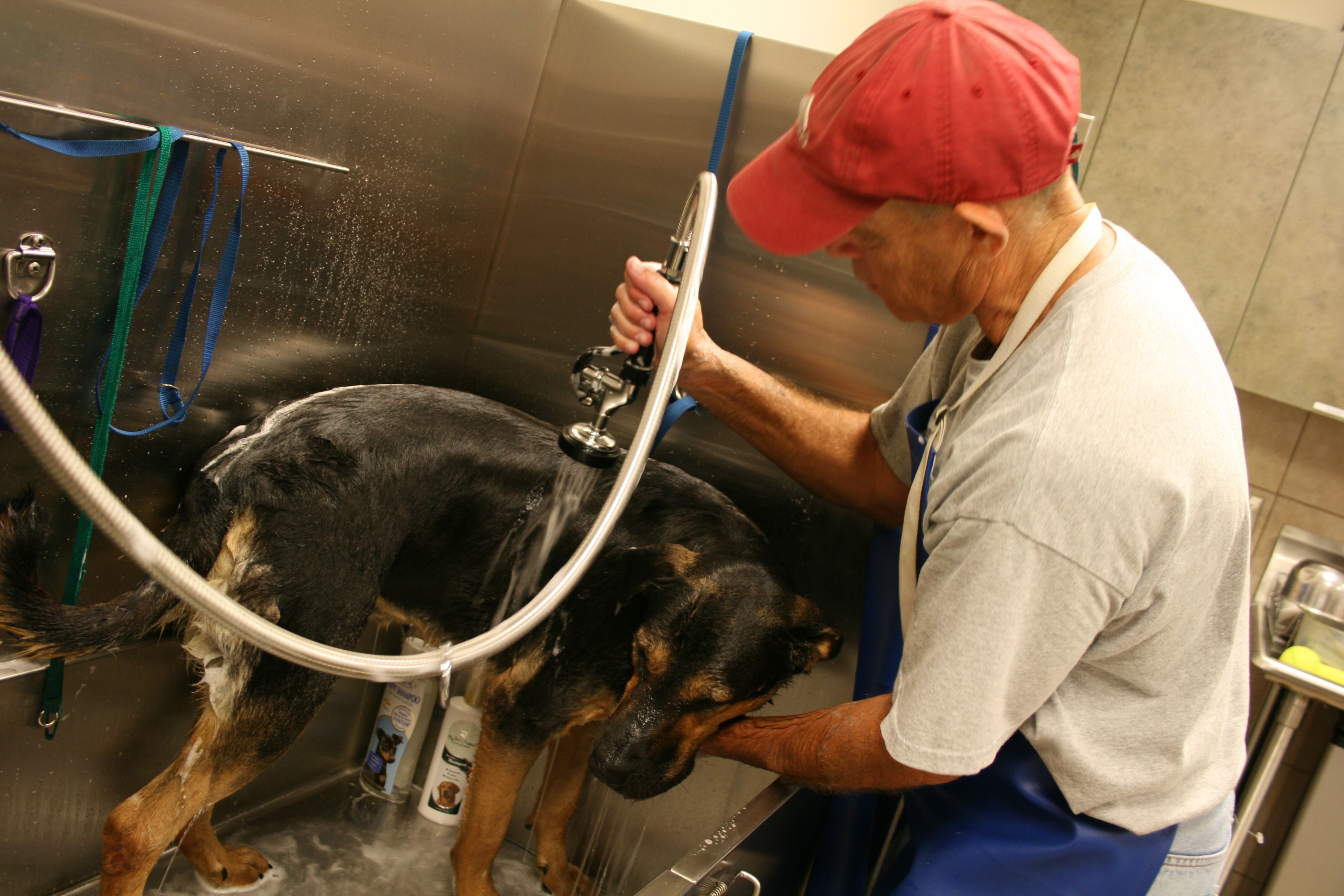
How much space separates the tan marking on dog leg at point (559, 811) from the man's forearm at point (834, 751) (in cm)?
56

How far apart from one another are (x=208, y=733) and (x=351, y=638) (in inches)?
10.3

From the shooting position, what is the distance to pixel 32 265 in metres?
1.26

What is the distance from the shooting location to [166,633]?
64.5 inches

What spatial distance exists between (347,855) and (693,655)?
0.95 metres

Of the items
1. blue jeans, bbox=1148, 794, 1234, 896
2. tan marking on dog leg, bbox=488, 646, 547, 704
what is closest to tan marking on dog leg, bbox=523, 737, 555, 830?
tan marking on dog leg, bbox=488, 646, 547, 704

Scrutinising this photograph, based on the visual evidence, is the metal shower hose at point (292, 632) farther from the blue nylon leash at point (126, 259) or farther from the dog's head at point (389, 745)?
the dog's head at point (389, 745)

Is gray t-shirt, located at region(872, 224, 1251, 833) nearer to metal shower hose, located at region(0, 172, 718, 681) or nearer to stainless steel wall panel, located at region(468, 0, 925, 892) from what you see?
metal shower hose, located at region(0, 172, 718, 681)

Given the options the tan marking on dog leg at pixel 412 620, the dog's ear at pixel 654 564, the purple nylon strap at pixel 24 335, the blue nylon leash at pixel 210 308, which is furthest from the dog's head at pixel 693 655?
the purple nylon strap at pixel 24 335

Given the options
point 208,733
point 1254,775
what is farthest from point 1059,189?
point 1254,775

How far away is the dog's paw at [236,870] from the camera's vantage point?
1726mm

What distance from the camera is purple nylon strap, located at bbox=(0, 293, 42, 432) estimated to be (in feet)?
4.08

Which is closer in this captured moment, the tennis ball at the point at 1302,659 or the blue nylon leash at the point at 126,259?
the blue nylon leash at the point at 126,259

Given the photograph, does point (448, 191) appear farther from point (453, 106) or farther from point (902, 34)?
point (902, 34)

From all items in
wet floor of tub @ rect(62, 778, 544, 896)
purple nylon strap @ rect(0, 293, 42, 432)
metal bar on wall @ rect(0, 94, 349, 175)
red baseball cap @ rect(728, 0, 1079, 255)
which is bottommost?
wet floor of tub @ rect(62, 778, 544, 896)
